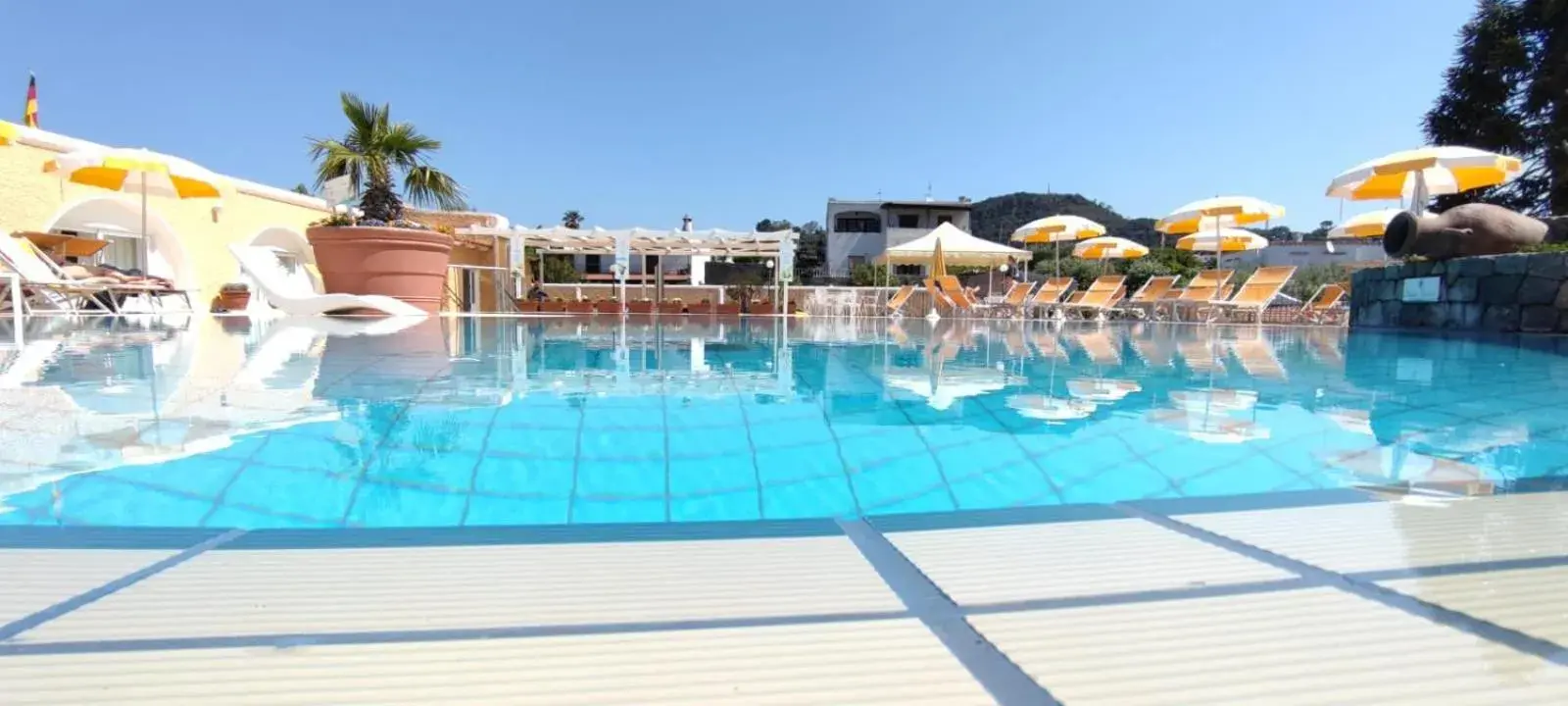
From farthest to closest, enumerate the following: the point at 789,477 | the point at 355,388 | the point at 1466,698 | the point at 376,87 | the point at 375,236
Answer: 1. the point at 376,87
2. the point at 375,236
3. the point at 355,388
4. the point at 789,477
5. the point at 1466,698

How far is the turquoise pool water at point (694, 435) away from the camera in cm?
232

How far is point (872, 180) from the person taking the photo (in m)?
40.1

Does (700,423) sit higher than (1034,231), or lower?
lower

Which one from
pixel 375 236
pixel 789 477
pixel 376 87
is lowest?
pixel 789 477

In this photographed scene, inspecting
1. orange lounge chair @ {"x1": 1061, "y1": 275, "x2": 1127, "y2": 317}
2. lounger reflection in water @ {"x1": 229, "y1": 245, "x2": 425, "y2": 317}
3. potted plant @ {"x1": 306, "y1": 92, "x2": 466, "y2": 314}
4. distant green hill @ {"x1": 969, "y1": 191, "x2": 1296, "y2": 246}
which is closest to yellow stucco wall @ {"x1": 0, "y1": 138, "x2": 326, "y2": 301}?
lounger reflection in water @ {"x1": 229, "y1": 245, "x2": 425, "y2": 317}

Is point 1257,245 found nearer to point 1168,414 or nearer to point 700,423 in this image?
point 1168,414

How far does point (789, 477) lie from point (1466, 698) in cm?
192

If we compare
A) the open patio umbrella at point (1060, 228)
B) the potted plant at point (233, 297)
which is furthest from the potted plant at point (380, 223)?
the open patio umbrella at point (1060, 228)

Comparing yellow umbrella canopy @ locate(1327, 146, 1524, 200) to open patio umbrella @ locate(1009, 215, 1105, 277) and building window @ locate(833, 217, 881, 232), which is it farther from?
building window @ locate(833, 217, 881, 232)

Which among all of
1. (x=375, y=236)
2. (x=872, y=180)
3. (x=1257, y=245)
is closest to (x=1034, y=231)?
(x=1257, y=245)

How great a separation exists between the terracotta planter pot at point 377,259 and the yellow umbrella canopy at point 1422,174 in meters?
13.2

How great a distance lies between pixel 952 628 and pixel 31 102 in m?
22.2

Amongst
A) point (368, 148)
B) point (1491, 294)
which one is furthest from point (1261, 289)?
point (368, 148)

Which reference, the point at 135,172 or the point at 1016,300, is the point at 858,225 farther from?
the point at 135,172
